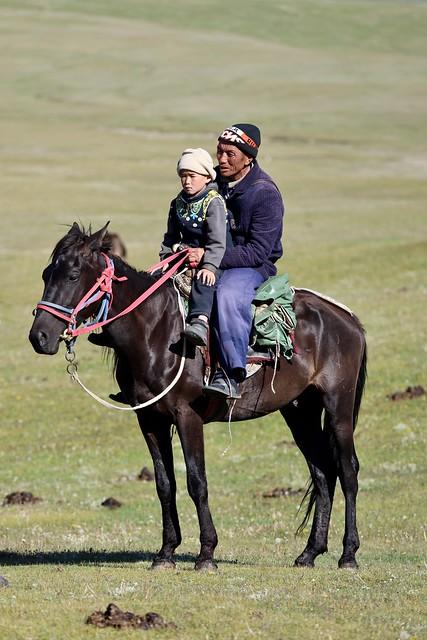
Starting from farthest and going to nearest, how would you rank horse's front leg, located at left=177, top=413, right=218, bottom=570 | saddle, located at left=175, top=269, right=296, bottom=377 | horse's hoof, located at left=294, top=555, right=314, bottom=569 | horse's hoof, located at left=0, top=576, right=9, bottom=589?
horse's hoof, located at left=294, top=555, right=314, bottom=569 < saddle, located at left=175, top=269, right=296, bottom=377 < horse's front leg, located at left=177, top=413, right=218, bottom=570 < horse's hoof, located at left=0, top=576, right=9, bottom=589

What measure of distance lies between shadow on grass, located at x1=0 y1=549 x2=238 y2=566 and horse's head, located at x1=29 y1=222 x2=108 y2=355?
284 centimetres

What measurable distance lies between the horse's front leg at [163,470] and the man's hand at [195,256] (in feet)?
5.11

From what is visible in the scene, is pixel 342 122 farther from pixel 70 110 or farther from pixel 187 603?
pixel 187 603

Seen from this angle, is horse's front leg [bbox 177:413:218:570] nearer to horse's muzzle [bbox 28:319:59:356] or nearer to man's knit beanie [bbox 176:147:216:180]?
horse's muzzle [bbox 28:319:59:356]

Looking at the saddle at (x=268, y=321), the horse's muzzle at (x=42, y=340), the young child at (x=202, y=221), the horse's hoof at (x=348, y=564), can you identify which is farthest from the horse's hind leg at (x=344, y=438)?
the horse's muzzle at (x=42, y=340)

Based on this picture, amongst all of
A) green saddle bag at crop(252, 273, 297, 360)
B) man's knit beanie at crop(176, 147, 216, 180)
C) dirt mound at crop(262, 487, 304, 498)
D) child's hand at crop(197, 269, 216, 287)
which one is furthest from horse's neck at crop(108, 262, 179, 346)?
dirt mound at crop(262, 487, 304, 498)

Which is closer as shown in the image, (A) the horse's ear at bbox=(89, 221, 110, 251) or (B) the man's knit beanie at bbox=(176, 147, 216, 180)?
A: (A) the horse's ear at bbox=(89, 221, 110, 251)

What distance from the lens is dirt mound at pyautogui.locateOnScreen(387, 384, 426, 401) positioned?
2192 centimetres

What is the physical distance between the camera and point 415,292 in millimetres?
31125

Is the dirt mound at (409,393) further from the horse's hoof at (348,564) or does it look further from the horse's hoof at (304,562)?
the horse's hoof at (348,564)

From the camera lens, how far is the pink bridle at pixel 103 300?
34.2ft

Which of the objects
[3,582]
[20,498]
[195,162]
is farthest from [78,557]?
[20,498]

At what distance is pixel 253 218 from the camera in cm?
1141

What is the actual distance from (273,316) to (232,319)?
588 millimetres
